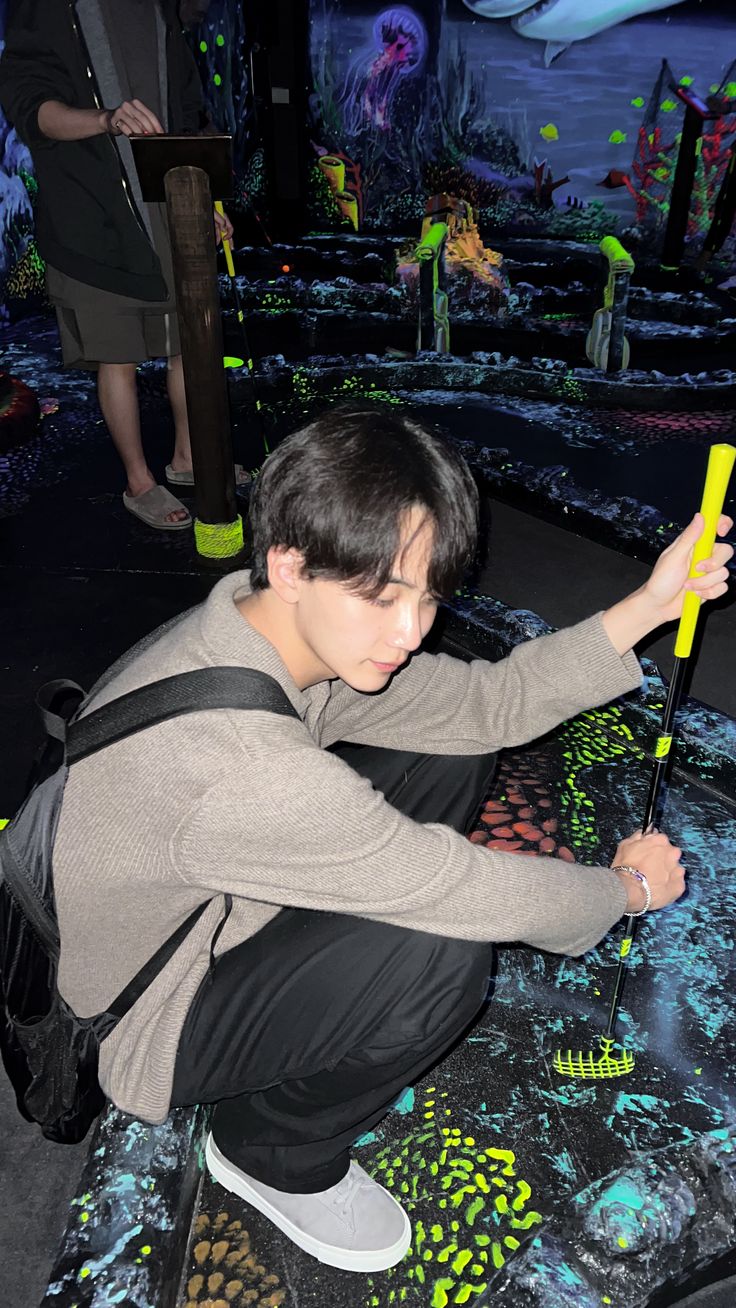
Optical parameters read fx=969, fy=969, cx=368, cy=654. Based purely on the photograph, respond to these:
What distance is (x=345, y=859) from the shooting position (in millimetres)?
1081

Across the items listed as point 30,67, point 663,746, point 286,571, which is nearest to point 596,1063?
point 663,746

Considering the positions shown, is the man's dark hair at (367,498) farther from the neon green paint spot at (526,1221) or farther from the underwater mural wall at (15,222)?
the underwater mural wall at (15,222)

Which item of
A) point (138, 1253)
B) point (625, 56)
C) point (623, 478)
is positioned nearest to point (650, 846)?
point (138, 1253)

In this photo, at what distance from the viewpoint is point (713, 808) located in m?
2.21

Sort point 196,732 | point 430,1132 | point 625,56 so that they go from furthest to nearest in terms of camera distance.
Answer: point 625,56 < point 430,1132 < point 196,732

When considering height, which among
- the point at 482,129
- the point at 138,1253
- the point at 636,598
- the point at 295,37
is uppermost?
the point at 295,37

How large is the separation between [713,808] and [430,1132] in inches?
40.7

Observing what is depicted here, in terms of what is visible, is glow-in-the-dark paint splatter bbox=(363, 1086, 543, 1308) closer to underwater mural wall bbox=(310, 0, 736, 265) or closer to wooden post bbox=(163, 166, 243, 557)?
wooden post bbox=(163, 166, 243, 557)

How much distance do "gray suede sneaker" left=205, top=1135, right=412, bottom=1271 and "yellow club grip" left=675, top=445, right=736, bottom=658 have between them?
934 mm

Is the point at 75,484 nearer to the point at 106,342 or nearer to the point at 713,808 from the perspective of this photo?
the point at 106,342

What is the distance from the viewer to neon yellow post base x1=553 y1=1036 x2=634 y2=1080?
1.63 metres

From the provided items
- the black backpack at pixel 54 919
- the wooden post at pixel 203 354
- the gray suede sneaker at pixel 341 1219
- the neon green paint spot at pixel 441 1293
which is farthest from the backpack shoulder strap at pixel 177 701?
the wooden post at pixel 203 354

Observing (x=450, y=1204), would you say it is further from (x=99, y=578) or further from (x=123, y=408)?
(x=123, y=408)

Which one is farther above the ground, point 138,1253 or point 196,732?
point 196,732
